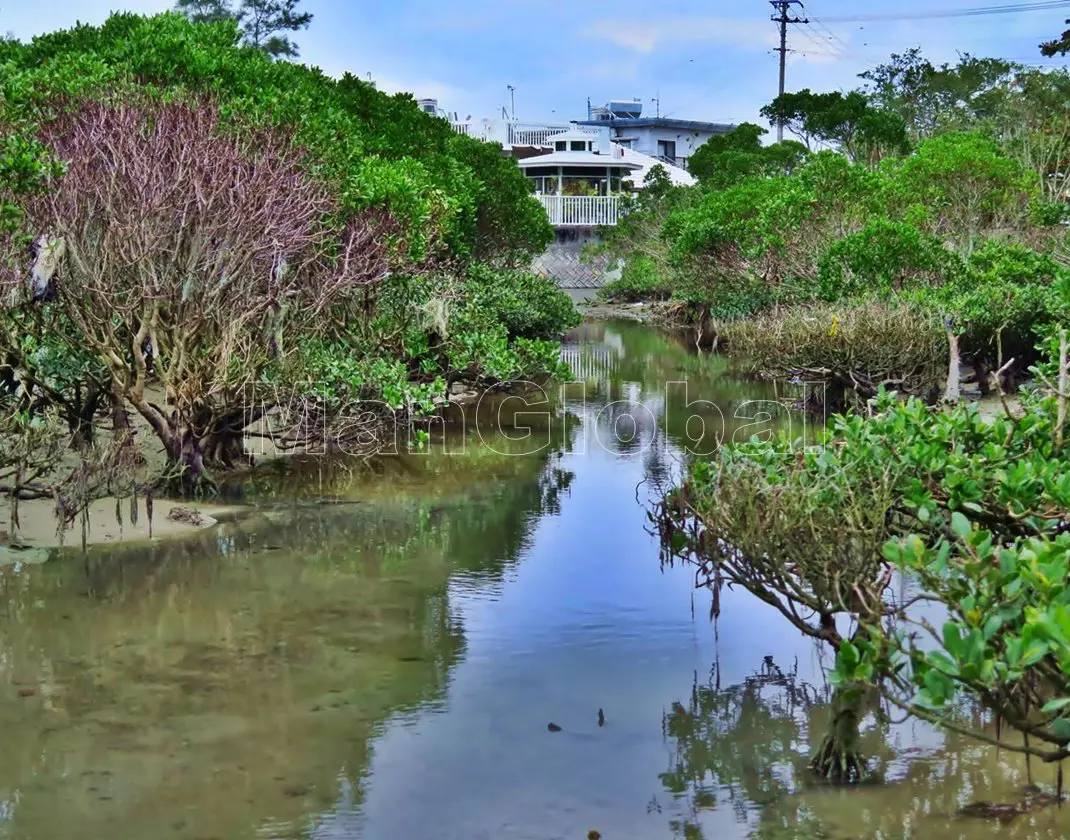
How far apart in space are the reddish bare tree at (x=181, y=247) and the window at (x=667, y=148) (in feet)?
267

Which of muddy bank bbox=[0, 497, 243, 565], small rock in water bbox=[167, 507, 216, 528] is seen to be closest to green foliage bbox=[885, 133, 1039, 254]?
small rock in water bbox=[167, 507, 216, 528]

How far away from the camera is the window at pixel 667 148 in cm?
9869

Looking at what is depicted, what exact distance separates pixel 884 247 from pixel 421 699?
19.5 m

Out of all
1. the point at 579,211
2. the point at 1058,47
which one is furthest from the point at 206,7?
the point at 1058,47

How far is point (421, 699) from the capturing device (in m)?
11.6

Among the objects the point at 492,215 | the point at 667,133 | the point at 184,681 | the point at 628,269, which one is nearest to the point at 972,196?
the point at 492,215

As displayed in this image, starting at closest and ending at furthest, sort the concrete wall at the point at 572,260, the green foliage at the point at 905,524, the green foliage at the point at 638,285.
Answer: the green foliage at the point at 905,524 → the green foliage at the point at 638,285 → the concrete wall at the point at 572,260

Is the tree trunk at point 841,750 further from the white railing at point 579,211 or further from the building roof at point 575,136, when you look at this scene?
the building roof at point 575,136

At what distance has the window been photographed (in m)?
98.7

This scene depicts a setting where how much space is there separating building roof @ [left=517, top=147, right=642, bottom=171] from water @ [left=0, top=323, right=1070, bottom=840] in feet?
191

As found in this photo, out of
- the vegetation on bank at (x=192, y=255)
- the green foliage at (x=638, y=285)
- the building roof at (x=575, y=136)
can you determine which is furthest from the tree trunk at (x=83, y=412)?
the building roof at (x=575, y=136)

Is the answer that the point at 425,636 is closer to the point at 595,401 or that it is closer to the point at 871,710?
the point at 871,710

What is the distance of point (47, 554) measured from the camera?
1536cm

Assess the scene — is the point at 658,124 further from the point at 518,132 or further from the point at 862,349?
the point at 862,349
